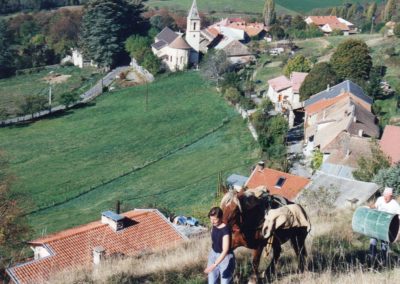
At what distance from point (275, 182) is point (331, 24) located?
64875 millimetres

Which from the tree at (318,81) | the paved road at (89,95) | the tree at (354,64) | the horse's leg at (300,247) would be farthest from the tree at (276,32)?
the horse's leg at (300,247)

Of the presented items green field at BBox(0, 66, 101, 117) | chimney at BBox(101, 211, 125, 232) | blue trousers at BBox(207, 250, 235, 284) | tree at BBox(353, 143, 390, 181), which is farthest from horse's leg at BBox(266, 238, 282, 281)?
green field at BBox(0, 66, 101, 117)

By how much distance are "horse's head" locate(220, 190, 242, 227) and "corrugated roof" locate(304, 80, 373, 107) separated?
36406 mm

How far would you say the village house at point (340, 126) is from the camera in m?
31.0

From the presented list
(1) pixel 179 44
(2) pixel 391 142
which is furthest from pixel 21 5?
(2) pixel 391 142

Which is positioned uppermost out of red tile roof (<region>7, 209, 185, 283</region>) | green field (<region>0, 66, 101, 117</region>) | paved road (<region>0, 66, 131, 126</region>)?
red tile roof (<region>7, 209, 185, 283</region>)

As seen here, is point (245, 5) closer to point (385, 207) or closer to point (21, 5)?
point (21, 5)

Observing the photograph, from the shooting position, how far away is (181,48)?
2429 inches

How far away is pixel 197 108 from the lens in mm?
48688

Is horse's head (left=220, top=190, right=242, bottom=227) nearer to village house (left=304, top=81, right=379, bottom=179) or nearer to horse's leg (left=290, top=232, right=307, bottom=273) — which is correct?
horse's leg (left=290, top=232, right=307, bottom=273)

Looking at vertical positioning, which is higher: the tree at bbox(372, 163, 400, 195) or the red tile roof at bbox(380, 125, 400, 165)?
the tree at bbox(372, 163, 400, 195)

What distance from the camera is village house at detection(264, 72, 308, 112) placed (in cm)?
4731

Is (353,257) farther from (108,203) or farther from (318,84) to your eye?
(318,84)

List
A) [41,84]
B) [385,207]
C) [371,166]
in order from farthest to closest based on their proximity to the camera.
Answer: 1. [41,84]
2. [371,166]
3. [385,207]
